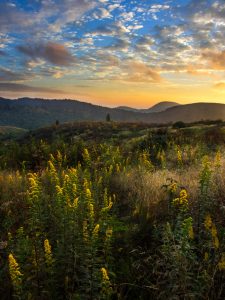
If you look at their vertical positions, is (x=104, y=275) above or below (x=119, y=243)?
above

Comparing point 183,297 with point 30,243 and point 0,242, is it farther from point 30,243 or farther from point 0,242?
point 0,242

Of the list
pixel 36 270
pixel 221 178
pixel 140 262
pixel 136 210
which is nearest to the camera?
pixel 36 270

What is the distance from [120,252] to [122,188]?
2.57 metres

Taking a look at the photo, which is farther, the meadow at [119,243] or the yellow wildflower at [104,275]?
the meadow at [119,243]

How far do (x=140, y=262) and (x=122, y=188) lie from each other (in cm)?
288

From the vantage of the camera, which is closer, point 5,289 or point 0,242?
point 5,289

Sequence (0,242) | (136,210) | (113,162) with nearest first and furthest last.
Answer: (0,242) < (136,210) < (113,162)

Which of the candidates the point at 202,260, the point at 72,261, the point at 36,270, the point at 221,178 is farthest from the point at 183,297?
the point at 221,178

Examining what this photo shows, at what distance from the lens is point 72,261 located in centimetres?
449

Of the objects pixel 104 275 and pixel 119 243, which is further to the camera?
pixel 119 243

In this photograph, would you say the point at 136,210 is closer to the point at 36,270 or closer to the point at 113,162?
the point at 36,270

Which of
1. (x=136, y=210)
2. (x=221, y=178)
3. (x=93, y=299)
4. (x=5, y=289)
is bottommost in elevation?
(x=5, y=289)

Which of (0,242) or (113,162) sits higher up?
(113,162)

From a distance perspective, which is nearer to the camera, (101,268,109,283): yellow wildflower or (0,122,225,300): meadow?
(101,268,109,283): yellow wildflower
